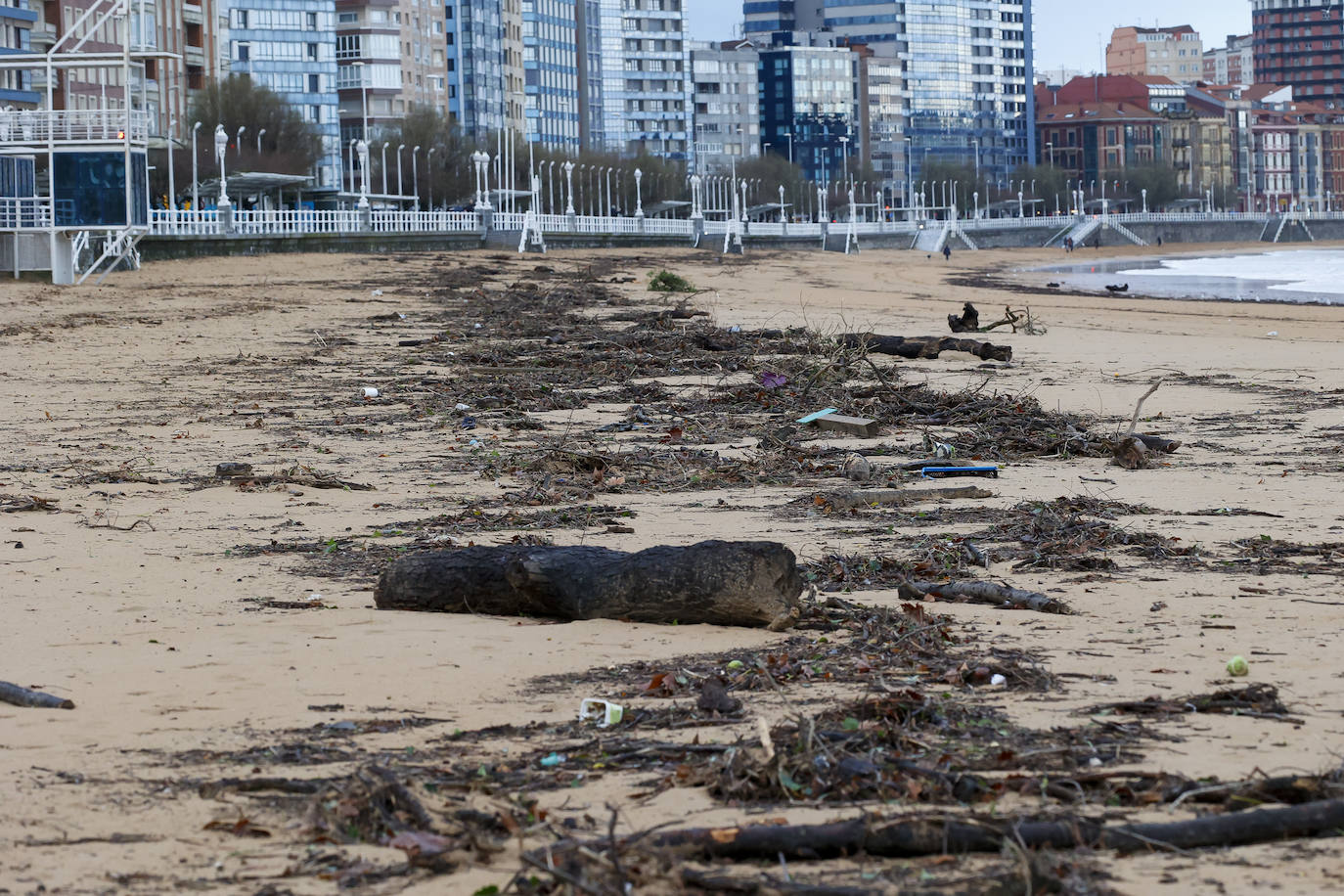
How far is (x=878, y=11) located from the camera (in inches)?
7662

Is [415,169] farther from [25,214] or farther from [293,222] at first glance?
[25,214]

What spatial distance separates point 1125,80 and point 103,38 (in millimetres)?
143916

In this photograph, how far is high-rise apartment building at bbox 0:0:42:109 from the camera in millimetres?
67625

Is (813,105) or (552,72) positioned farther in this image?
(813,105)

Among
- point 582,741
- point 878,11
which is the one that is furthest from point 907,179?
point 582,741

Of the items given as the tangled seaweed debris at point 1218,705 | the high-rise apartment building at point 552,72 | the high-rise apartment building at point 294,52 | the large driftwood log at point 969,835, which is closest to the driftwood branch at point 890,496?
the tangled seaweed debris at point 1218,705

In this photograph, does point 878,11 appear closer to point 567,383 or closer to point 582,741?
point 567,383

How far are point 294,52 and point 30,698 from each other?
11552 cm

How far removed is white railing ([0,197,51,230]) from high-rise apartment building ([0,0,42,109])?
31.6 metres

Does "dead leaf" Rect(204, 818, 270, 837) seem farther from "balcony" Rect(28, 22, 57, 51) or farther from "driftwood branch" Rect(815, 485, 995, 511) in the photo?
"balcony" Rect(28, 22, 57, 51)

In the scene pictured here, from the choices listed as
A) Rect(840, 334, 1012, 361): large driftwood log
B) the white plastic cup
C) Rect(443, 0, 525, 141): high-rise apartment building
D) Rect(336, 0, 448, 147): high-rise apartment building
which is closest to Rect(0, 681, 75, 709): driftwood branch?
the white plastic cup

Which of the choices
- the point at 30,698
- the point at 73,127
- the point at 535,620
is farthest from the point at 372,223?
the point at 30,698

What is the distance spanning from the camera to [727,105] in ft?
591

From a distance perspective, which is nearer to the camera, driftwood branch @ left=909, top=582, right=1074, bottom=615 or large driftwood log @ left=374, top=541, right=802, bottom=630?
large driftwood log @ left=374, top=541, right=802, bottom=630
